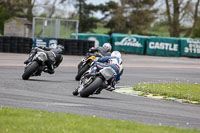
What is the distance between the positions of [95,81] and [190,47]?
2870cm

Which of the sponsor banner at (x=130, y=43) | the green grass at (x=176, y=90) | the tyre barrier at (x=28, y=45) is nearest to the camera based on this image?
the green grass at (x=176, y=90)

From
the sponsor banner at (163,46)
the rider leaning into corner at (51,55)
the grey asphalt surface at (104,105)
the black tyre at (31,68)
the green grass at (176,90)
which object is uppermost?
the rider leaning into corner at (51,55)

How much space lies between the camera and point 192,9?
197 feet

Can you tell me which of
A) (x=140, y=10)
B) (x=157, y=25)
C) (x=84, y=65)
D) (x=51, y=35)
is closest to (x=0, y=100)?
(x=84, y=65)

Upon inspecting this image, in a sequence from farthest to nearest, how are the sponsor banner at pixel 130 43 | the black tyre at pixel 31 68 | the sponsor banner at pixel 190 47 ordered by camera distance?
the sponsor banner at pixel 130 43
the sponsor banner at pixel 190 47
the black tyre at pixel 31 68

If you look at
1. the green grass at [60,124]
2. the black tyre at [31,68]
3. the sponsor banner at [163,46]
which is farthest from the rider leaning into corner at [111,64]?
the sponsor banner at [163,46]

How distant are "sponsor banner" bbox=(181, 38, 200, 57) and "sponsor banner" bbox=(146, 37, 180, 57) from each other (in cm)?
51

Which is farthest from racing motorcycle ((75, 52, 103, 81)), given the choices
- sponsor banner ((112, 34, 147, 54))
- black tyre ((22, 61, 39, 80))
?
sponsor banner ((112, 34, 147, 54))

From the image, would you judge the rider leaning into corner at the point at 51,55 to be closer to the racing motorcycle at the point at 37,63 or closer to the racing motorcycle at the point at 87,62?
the racing motorcycle at the point at 37,63

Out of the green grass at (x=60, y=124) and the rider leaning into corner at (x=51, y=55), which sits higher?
the rider leaning into corner at (x=51, y=55)

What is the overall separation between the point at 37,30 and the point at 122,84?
20.3 metres

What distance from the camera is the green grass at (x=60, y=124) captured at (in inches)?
253

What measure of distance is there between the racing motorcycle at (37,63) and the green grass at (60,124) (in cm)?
611

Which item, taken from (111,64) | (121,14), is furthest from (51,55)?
(121,14)
